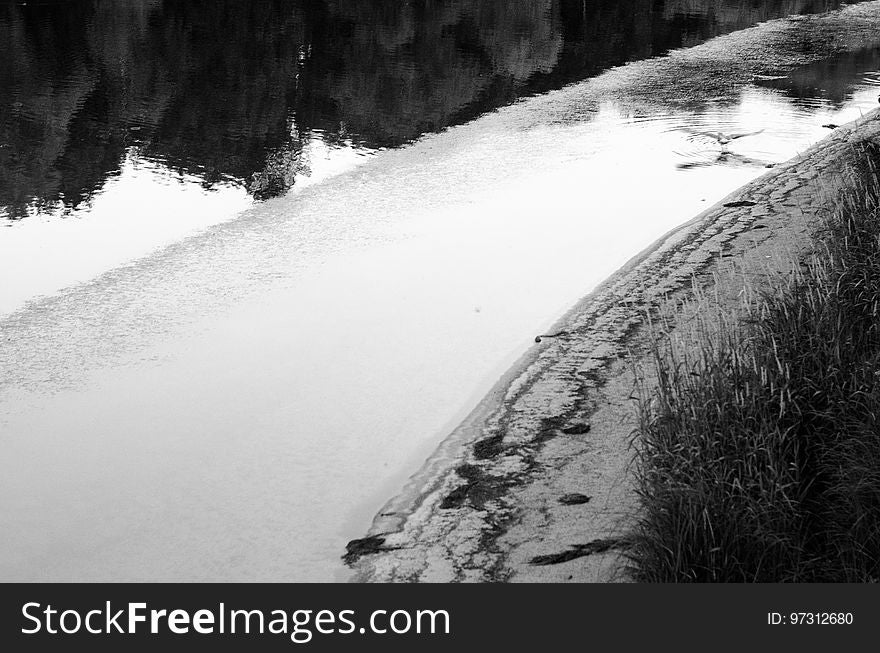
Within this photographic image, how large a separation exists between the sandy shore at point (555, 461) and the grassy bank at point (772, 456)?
32cm

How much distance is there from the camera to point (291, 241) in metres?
8.40

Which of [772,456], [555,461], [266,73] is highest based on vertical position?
[266,73]

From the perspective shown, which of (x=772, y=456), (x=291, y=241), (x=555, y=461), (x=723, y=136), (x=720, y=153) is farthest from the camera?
(x=723, y=136)

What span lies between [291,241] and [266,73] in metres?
7.46

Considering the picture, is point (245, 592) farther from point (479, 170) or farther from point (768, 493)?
point (479, 170)

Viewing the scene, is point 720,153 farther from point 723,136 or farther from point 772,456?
point 772,456

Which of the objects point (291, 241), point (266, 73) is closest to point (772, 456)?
point (291, 241)

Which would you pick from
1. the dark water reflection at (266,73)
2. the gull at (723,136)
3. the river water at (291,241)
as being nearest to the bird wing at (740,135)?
the gull at (723,136)

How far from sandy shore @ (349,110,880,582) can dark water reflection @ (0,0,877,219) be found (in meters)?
4.01

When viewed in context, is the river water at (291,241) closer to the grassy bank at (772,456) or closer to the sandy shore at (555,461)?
the sandy shore at (555,461)

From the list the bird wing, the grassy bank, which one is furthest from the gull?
the grassy bank

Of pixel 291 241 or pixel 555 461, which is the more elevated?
pixel 291 241

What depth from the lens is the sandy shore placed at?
433cm

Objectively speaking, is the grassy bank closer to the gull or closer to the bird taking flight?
the bird taking flight
